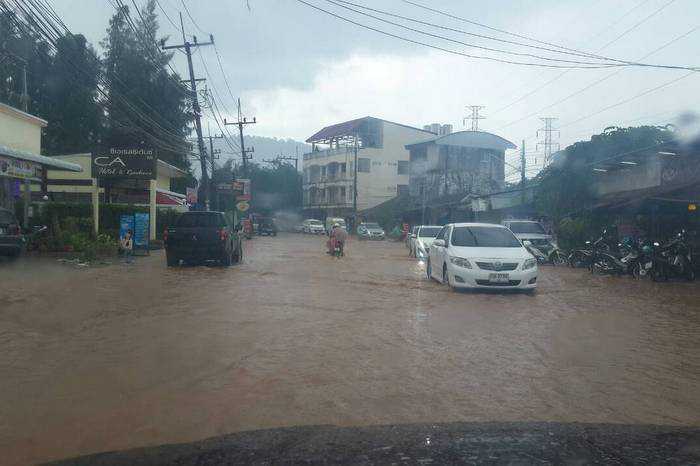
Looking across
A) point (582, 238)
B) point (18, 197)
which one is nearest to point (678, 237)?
point (582, 238)

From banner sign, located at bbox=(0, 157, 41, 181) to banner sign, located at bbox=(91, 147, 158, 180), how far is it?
1938mm

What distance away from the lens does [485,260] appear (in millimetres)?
13766

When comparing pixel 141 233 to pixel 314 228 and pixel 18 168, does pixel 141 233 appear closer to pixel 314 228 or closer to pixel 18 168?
pixel 18 168

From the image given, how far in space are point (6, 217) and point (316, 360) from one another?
14.0 metres

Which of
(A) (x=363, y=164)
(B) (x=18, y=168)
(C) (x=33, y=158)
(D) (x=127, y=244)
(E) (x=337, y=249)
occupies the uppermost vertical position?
(A) (x=363, y=164)

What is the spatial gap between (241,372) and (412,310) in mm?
5240

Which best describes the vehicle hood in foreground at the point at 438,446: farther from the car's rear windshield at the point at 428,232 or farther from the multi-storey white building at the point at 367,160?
the multi-storey white building at the point at 367,160

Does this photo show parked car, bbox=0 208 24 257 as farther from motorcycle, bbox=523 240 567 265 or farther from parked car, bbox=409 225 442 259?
motorcycle, bbox=523 240 567 265

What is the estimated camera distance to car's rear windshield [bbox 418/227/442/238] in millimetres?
27297

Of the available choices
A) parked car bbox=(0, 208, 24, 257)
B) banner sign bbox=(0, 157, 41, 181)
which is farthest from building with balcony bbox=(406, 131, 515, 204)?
parked car bbox=(0, 208, 24, 257)

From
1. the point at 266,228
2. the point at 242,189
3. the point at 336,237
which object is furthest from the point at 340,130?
the point at 336,237

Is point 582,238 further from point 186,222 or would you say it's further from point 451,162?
point 451,162

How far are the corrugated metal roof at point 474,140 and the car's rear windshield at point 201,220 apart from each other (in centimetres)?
4038

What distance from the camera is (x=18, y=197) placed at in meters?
26.6
